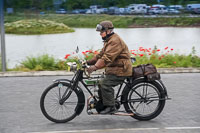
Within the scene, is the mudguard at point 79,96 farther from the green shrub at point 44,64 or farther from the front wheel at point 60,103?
the green shrub at point 44,64

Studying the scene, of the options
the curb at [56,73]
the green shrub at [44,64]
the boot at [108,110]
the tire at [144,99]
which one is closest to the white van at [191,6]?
the curb at [56,73]

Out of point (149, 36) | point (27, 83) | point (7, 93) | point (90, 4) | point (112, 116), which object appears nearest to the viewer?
point (112, 116)

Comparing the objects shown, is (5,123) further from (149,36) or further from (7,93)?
(149,36)

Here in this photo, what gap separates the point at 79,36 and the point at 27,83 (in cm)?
1094

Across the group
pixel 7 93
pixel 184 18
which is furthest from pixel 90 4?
pixel 7 93

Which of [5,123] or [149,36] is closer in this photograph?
[5,123]

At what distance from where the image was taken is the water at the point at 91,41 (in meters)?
17.5

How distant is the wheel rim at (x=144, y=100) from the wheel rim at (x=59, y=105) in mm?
951

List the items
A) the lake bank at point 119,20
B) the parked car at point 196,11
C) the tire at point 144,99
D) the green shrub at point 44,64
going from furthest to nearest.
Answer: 1. the lake bank at point 119,20
2. the parked car at point 196,11
3. the green shrub at point 44,64
4. the tire at point 144,99

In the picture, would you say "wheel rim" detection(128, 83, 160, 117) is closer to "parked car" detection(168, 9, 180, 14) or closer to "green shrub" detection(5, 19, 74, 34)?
"parked car" detection(168, 9, 180, 14)

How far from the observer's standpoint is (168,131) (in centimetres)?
606

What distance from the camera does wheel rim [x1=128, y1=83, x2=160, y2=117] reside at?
644cm

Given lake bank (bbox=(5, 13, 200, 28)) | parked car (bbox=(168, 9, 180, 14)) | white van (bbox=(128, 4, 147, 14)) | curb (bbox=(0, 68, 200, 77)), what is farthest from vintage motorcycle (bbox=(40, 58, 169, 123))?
parked car (bbox=(168, 9, 180, 14))

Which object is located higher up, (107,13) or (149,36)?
(107,13)
